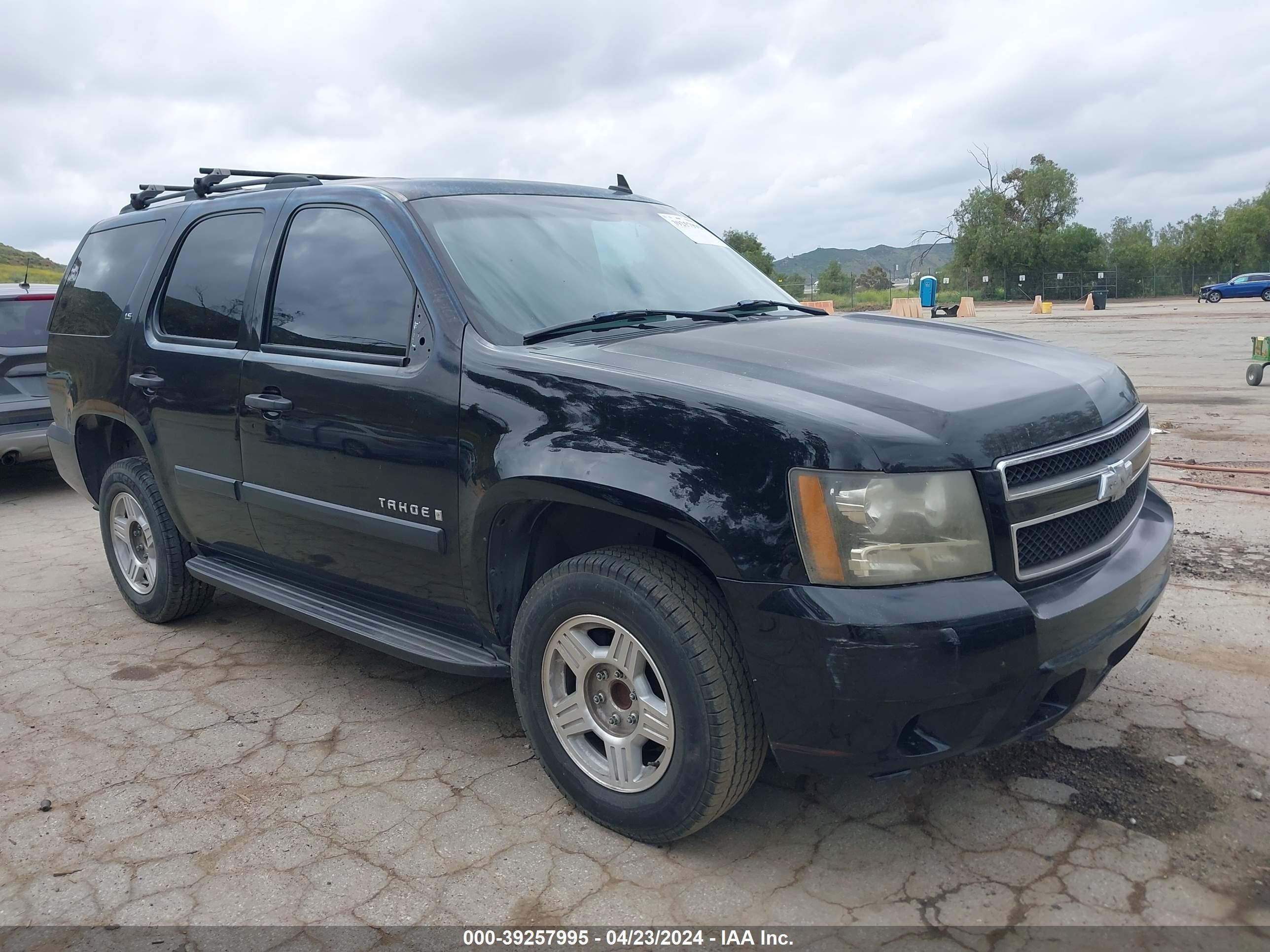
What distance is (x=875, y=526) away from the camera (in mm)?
2357

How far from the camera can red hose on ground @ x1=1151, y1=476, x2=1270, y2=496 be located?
6207mm

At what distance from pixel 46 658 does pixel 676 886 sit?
3317 millimetres

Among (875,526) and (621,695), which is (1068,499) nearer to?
(875,526)

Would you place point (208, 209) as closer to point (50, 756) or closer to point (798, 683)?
point (50, 756)

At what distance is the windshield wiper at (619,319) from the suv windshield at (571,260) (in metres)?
0.03

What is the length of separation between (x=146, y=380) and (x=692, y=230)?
2424 millimetres

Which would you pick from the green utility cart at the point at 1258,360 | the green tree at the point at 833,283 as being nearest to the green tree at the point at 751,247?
the green tree at the point at 833,283

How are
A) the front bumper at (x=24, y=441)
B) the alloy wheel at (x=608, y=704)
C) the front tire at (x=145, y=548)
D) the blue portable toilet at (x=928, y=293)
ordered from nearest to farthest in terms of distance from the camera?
the alloy wheel at (x=608, y=704)
the front tire at (x=145, y=548)
the front bumper at (x=24, y=441)
the blue portable toilet at (x=928, y=293)

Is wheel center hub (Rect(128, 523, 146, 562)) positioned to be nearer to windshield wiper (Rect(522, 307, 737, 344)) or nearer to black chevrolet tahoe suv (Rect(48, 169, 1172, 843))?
black chevrolet tahoe suv (Rect(48, 169, 1172, 843))

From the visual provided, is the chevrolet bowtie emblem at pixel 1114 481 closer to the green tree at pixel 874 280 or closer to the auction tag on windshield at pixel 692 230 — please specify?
the auction tag on windshield at pixel 692 230

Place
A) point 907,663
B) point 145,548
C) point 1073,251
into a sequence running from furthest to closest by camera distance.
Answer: point 1073,251 → point 145,548 → point 907,663

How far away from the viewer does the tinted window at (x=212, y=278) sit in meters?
3.98

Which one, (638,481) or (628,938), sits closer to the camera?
(628,938)

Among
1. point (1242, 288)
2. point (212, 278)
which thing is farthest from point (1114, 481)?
point (1242, 288)
